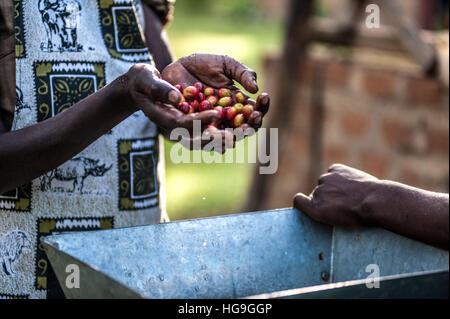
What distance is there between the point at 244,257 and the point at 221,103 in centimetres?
41

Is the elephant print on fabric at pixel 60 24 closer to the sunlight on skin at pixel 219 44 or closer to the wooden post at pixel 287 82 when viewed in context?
the wooden post at pixel 287 82

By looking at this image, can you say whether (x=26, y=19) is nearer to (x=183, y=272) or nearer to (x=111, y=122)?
(x=111, y=122)

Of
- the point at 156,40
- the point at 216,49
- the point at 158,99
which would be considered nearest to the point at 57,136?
the point at 158,99

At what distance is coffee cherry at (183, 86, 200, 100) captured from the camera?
1.73m

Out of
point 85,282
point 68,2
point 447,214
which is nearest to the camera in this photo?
point 85,282

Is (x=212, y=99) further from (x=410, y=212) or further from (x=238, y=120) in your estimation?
(x=410, y=212)

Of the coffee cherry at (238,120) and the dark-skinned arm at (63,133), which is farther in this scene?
the coffee cherry at (238,120)

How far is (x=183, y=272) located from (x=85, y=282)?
343mm

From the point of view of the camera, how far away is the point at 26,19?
1.74m

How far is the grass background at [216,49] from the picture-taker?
5.95m

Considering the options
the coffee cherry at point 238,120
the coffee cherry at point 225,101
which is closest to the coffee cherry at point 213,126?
the coffee cherry at point 238,120

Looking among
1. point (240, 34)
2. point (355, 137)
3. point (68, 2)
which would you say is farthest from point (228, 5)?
point (68, 2)

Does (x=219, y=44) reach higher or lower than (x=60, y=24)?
lower

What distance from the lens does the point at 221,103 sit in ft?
5.80
